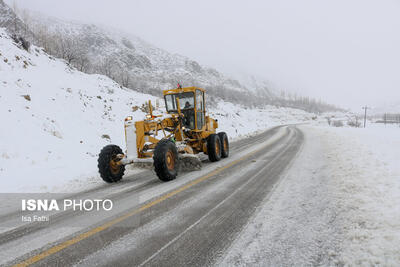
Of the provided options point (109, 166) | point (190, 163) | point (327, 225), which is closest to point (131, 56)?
point (190, 163)

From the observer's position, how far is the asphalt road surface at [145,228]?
108 inches

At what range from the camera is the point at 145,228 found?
3.48 meters

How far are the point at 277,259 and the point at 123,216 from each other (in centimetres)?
247

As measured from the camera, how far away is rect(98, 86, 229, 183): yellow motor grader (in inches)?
246

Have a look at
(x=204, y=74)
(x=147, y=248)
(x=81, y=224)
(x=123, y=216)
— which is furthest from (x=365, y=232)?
(x=204, y=74)

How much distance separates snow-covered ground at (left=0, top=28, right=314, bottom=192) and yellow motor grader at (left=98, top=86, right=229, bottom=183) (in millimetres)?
923

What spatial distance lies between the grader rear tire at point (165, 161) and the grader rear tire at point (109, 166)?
1.36 metres

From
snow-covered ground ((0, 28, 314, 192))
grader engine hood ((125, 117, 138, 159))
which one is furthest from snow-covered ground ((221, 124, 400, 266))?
snow-covered ground ((0, 28, 314, 192))

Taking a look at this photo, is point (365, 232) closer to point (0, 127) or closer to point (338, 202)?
point (338, 202)

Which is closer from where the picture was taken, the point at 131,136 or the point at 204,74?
the point at 131,136

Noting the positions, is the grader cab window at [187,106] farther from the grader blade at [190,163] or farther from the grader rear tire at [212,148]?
the grader blade at [190,163]

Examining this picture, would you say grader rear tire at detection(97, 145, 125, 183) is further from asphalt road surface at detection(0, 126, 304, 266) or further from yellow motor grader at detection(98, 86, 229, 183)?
asphalt road surface at detection(0, 126, 304, 266)

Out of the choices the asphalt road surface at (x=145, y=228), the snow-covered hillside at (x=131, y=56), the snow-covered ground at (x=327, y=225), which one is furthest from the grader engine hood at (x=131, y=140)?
the snow-covered hillside at (x=131, y=56)

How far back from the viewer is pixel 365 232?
306 cm
